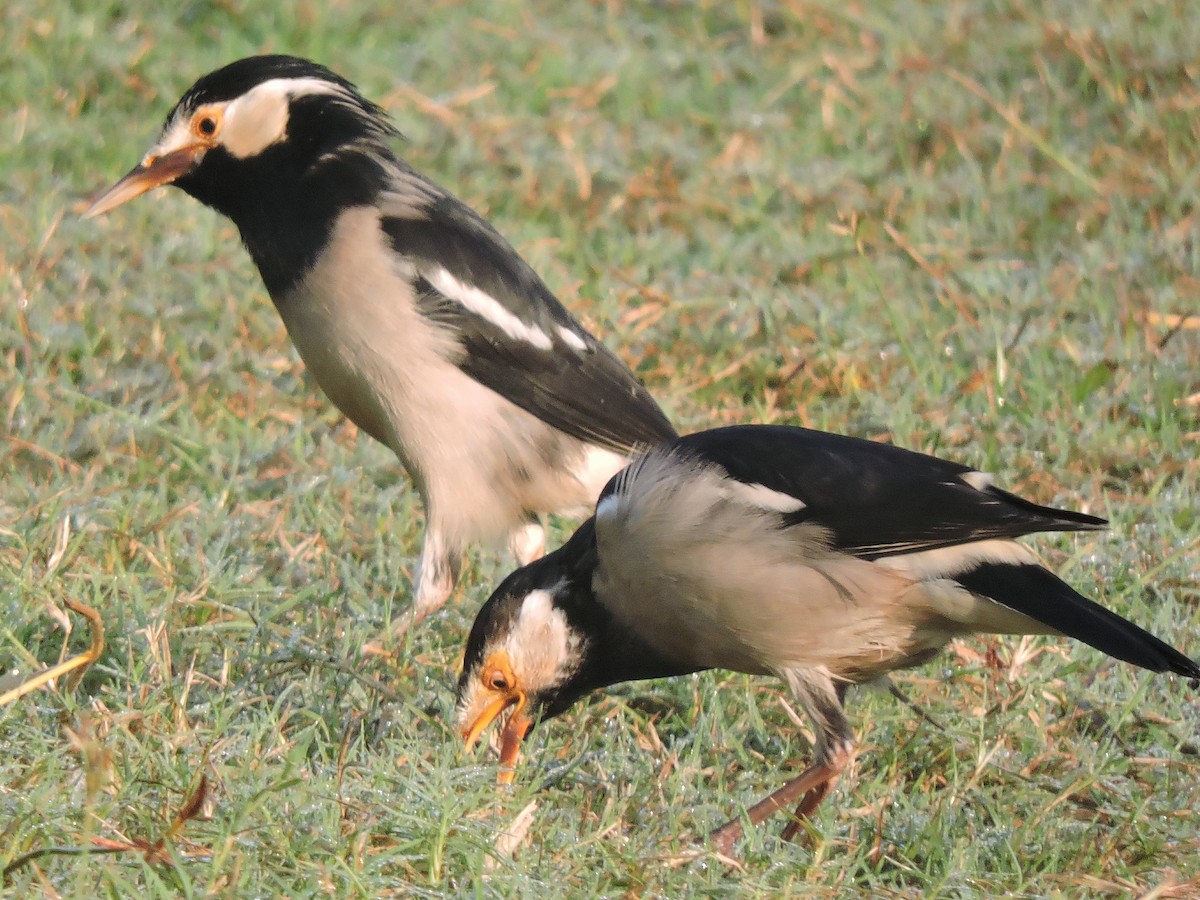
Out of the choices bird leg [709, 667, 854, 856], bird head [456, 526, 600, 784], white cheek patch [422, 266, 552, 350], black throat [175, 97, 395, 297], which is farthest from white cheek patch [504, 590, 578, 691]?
black throat [175, 97, 395, 297]

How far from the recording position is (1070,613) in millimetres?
3799

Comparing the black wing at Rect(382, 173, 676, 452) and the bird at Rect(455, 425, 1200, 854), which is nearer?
the bird at Rect(455, 425, 1200, 854)

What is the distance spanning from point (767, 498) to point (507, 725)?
0.85 m

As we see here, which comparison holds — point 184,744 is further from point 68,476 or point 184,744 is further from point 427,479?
point 68,476

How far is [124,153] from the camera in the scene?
782 cm

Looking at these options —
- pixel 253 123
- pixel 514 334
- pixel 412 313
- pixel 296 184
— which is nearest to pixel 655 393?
pixel 514 334

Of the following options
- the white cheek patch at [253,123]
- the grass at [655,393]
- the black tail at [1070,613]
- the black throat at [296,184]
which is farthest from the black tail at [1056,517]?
the white cheek patch at [253,123]

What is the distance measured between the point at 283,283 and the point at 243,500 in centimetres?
80

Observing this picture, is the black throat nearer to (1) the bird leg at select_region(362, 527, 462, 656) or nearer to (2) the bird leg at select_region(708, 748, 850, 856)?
(1) the bird leg at select_region(362, 527, 462, 656)

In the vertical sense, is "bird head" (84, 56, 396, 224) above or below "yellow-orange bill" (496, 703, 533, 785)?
above

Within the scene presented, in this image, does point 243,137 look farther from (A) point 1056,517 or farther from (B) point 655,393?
(A) point 1056,517

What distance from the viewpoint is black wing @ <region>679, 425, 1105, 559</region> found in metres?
4.00

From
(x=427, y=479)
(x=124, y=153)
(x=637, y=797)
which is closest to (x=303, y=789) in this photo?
(x=637, y=797)

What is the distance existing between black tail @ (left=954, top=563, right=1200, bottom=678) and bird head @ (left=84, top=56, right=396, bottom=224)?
242cm
